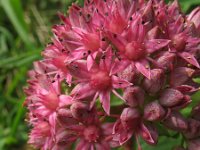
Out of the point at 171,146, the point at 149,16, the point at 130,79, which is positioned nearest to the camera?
the point at 130,79

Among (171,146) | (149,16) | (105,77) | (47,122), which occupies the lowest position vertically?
(171,146)

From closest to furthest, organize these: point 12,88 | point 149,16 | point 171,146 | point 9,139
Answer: point 149,16 < point 171,146 < point 9,139 < point 12,88

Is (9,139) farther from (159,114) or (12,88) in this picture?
(159,114)

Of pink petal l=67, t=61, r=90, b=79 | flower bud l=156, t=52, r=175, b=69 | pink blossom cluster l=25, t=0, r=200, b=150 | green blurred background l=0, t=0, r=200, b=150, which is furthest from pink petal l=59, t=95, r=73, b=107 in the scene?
green blurred background l=0, t=0, r=200, b=150

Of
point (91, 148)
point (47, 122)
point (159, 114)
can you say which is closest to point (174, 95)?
point (159, 114)

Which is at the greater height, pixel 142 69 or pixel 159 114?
pixel 142 69

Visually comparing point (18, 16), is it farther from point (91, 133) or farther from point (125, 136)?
point (125, 136)

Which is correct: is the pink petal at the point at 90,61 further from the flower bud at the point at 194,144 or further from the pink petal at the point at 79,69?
the flower bud at the point at 194,144

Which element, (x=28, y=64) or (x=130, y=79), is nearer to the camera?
(x=130, y=79)
